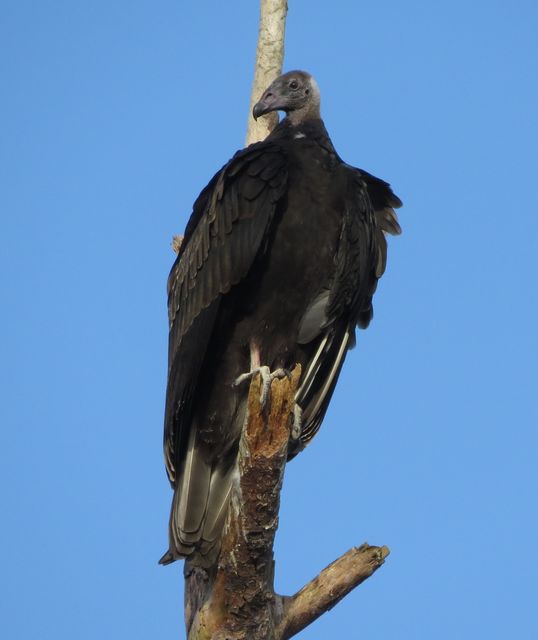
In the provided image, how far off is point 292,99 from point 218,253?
128cm

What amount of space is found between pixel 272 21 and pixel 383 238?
152 centimetres

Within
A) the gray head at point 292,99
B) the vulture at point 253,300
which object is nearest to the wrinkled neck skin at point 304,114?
the gray head at point 292,99

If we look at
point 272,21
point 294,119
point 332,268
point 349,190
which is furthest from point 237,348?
point 272,21

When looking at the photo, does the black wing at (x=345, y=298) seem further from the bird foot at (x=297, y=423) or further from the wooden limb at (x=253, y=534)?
the wooden limb at (x=253, y=534)

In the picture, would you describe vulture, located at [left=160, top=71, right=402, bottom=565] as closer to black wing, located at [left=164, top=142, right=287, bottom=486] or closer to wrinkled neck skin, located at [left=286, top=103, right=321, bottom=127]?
black wing, located at [left=164, top=142, right=287, bottom=486]

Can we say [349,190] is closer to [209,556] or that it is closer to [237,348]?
[237,348]

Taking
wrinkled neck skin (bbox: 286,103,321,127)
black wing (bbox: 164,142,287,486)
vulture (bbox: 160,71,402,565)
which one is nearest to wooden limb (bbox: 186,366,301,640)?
vulture (bbox: 160,71,402,565)

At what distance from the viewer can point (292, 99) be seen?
19.3ft

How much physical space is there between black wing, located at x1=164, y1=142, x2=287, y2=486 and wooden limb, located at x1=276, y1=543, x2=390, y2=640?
990 millimetres

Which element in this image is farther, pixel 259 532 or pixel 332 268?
pixel 332 268

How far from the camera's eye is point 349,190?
5.29 metres

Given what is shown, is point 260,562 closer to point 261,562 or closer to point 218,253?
point 261,562

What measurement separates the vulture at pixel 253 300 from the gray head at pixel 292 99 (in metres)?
0.41

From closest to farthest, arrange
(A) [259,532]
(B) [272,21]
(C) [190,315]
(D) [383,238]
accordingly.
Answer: (A) [259,532] → (C) [190,315] → (D) [383,238] → (B) [272,21]
